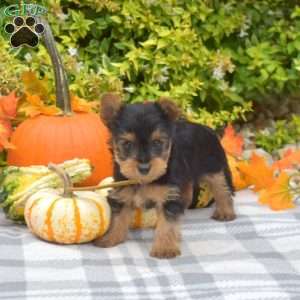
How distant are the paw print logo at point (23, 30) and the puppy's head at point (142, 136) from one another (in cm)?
105

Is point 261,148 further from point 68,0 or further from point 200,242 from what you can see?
point 200,242

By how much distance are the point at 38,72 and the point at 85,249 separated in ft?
6.29

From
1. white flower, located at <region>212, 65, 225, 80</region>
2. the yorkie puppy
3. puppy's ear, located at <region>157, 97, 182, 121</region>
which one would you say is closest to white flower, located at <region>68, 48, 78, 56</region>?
white flower, located at <region>212, 65, 225, 80</region>

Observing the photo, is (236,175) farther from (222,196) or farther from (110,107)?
(110,107)

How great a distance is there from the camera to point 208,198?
4574 millimetres

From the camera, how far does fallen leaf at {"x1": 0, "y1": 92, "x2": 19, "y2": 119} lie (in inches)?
184

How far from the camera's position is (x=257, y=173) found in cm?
478

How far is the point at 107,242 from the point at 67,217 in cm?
26

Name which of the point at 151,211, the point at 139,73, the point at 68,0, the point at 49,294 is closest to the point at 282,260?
the point at 151,211

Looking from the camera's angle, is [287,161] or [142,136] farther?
[287,161]

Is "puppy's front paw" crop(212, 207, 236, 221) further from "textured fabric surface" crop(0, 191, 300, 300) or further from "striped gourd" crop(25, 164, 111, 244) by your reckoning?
"striped gourd" crop(25, 164, 111, 244)

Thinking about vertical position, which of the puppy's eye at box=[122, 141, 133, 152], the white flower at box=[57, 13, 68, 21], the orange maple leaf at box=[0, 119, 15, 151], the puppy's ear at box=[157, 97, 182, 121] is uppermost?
the white flower at box=[57, 13, 68, 21]

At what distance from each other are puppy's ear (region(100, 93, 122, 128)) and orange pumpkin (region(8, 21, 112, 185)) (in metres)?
0.80

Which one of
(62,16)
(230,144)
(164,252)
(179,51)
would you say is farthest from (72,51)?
(164,252)
